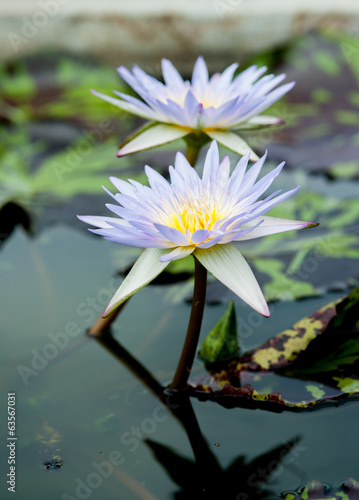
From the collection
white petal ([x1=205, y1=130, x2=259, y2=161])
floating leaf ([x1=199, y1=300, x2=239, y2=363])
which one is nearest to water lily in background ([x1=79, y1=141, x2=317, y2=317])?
white petal ([x1=205, y1=130, x2=259, y2=161])

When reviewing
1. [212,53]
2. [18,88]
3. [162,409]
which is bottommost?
[162,409]

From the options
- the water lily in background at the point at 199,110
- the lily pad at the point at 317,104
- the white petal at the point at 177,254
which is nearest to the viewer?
the white petal at the point at 177,254

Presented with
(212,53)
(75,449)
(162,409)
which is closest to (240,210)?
(162,409)

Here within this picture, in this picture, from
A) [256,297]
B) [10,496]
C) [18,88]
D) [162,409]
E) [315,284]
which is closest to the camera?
[256,297]

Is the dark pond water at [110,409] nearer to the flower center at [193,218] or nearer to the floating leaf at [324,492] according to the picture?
the floating leaf at [324,492]

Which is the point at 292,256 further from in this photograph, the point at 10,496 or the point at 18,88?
the point at 18,88

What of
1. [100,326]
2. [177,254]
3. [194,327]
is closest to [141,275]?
[177,254]

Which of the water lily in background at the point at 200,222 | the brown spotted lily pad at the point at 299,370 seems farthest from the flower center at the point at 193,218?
the brown spotted lily pad at the point at 299,370

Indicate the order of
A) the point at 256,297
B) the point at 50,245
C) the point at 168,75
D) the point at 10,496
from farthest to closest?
the point at 50,245 → the point at 168,75 → the point at 10,496 → the point at 256,297
